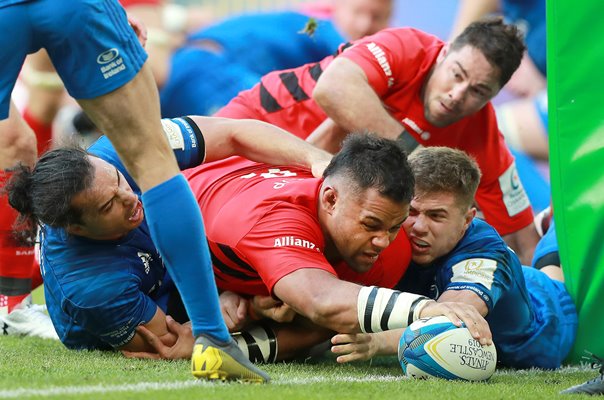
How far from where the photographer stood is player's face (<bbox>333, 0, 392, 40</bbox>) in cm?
816

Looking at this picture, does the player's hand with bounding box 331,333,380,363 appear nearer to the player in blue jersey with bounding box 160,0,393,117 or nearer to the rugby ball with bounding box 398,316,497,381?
the rugby ball with bounding box 398,316,497,381

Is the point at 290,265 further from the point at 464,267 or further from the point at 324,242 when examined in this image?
the point at 464,267

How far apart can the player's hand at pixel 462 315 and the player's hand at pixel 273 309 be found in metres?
0.59

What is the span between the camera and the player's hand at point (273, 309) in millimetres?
4090

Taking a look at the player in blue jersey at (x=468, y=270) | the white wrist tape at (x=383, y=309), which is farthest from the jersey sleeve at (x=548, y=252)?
the white wrist tape at (x=383, y=309)

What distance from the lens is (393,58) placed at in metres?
5.64

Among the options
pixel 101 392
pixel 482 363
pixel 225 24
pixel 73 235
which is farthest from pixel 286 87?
pixel 225 24

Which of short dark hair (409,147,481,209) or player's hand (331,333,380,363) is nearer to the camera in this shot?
player's hand (331,333,380,363)

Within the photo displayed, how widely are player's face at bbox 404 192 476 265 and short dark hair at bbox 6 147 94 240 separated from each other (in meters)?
1.33

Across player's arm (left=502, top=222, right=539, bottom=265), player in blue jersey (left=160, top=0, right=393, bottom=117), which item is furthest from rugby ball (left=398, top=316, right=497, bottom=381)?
player in blue jersey (left=160, top=0, right=393, bottom=117)

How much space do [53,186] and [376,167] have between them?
1243 millimetres

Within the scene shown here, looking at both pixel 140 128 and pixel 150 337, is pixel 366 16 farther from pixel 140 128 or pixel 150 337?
pixel 140 128

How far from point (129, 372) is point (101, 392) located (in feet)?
1.70

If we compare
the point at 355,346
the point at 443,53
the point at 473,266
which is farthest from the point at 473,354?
the point at 443,53
